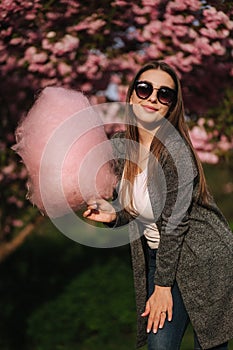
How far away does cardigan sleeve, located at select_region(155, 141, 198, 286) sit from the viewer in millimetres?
2760

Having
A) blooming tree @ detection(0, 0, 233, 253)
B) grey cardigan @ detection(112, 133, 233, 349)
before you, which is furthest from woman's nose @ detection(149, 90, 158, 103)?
blooming tree @ detection(0, 0, 233, 253)

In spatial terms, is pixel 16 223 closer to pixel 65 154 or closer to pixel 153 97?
pixel 65 154

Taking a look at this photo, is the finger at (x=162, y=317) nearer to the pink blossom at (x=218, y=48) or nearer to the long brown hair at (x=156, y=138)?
the long brown hair at (x=156, y=138)

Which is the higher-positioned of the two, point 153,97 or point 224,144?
point 153,97

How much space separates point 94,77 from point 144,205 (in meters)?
2.36

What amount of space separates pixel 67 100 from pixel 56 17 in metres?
1.74

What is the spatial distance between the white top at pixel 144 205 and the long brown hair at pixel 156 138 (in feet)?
0.12

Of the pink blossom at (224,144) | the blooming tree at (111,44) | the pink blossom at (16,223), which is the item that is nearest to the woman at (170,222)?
the blooming tree at (111,44)

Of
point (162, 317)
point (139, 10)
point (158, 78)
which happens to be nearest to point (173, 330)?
point (162, 317)

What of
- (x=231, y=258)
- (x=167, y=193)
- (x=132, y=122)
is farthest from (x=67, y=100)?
(x=231, y=258)

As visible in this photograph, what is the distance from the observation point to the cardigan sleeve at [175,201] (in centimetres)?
276

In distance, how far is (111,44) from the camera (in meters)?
5.00

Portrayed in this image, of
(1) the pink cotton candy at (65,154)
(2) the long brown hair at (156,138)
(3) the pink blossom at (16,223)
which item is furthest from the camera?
(3) the pink blossom at (16,223)

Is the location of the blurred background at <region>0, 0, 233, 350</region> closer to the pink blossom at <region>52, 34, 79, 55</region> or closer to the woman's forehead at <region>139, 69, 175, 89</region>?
the pink blossom at <region>52, 34, 79, 55</region>
